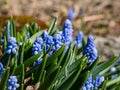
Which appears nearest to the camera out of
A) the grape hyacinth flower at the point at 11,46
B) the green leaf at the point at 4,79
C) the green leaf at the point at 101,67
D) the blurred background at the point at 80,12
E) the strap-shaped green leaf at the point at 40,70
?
the green leaf at the point at 4,79

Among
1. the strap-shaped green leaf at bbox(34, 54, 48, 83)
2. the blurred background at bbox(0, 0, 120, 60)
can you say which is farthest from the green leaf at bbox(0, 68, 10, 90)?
the blurred background at bbox(0, 0, 120, 60)

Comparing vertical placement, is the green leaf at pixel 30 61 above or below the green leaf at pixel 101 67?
above

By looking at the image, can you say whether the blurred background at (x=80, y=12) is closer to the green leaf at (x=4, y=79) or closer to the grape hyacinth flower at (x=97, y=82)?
the grape hyacinth flower at (x=97, y=82)

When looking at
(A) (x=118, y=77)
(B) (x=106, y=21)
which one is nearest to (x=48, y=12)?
(B) (x=106, y=21)

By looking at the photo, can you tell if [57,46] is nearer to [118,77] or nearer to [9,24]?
[9,24]

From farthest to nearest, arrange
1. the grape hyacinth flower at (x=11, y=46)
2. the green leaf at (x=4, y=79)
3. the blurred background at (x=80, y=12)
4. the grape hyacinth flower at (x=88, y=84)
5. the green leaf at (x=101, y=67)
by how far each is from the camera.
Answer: the blurred background at (x=80, y=12) → the green leaf at (x=101, y=67) → the grape hyacinth flower at (x=88, y=84) → the grape hyacinth flower at (x=11, y=46) → the green leaf at (x=4, y=79)

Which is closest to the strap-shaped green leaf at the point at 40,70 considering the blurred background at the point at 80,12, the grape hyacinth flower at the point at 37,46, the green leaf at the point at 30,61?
the green leaf at the point at 30,61

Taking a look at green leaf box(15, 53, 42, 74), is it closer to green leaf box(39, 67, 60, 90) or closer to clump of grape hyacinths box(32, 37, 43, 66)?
clump of grape hyacinths box(32, 37, 43, 66)
